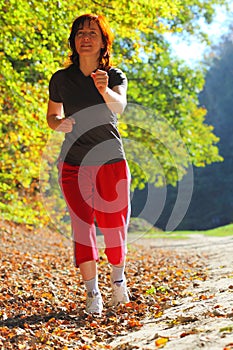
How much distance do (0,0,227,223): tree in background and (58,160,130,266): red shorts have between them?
425cm

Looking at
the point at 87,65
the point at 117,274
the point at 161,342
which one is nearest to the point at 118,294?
the point at 117,274

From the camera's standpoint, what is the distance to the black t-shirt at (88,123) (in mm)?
4129

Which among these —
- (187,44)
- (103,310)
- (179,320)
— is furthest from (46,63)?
(187,44)

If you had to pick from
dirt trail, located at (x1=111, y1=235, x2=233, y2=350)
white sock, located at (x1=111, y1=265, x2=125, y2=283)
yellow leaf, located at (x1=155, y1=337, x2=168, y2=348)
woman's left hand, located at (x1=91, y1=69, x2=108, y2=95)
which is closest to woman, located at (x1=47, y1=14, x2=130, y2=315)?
white sock, located at (x1=111, y1=265, x2=125, y2=283)

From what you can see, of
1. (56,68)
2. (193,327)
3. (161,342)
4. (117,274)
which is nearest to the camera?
(161,342)

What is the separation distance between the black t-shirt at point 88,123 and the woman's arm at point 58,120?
0.31ft

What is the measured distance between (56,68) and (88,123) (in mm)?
5370

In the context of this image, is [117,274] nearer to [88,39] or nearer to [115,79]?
[115,79]

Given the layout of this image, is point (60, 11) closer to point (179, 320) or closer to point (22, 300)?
point (22, 300)

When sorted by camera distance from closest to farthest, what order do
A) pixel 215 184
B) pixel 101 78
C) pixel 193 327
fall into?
pixel 193 327
pixel 101 78
pixel 215 184

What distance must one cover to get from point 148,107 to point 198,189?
124ft

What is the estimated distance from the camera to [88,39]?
419 cm

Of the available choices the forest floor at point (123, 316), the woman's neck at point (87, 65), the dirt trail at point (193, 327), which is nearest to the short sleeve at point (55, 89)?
the woman's neck at point (87, 65)

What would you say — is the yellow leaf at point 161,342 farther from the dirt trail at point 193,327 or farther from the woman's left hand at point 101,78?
the woman's left hand at point 101,78
